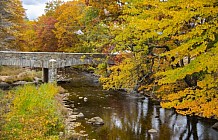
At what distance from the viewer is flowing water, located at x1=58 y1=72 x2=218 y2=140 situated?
36.7ft

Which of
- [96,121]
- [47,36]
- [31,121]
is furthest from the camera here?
[47,36]

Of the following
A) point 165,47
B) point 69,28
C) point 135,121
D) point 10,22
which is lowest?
point 135,121

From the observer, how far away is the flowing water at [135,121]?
11199 millimetres

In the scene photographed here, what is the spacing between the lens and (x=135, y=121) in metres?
13.1

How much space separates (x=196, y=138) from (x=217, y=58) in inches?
243

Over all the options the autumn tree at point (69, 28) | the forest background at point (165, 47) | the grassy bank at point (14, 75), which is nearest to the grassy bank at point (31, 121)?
the forest background at point (165, 47)

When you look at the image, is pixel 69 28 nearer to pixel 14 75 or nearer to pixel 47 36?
pixel 47 36

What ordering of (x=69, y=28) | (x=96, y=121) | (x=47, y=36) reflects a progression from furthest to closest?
(x=47, y=36) → (x=69, y=28) → (x=96, y=121)

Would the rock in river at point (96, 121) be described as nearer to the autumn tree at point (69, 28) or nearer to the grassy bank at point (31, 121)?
the grassy bank at point (31, 121)

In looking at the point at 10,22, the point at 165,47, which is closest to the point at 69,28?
the point at 10,22

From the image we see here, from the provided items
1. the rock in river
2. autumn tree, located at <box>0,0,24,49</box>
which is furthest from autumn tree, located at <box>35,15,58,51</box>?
the rock in river

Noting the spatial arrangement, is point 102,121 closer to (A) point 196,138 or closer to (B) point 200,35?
(A) point 196,138

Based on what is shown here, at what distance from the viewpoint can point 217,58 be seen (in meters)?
5.67

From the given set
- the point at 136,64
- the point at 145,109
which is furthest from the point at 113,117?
the point at 136,64
